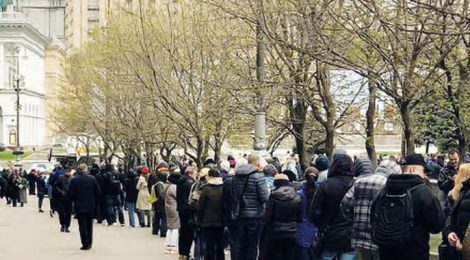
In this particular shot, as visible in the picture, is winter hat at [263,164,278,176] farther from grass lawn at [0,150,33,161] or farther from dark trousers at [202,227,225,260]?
grass lawn at [0,150,33,161]

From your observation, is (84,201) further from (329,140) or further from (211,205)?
(329,140)

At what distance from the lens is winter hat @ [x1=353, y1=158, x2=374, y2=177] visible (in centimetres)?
1172

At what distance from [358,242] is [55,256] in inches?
424

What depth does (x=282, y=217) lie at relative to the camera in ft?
46.5

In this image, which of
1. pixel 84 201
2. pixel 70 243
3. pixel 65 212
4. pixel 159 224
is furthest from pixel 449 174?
pixel 65 212

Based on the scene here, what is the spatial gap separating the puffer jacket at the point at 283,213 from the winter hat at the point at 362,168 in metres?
2.23

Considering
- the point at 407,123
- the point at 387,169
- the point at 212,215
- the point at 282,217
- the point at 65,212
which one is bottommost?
the point at 65,212

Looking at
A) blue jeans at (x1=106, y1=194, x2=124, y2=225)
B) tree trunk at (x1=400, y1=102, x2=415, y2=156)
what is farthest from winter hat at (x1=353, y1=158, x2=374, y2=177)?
blue jeans at (x1=106, y1=194, x2=124, y2=225)

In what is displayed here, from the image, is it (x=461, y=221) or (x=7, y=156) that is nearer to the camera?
(x=461, y=221)

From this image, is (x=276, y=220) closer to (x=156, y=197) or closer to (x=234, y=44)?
(x=156, y=197)

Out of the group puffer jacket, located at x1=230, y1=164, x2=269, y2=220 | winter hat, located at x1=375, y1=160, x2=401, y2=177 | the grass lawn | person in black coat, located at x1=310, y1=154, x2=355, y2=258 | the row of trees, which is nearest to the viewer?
winter hat, located at x1=375, y1=160, x2=401, y2=177

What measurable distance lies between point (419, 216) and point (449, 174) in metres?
7.05

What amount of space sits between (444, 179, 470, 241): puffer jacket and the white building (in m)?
115

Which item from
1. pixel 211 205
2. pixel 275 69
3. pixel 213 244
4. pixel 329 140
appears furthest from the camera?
pixel 275 69
